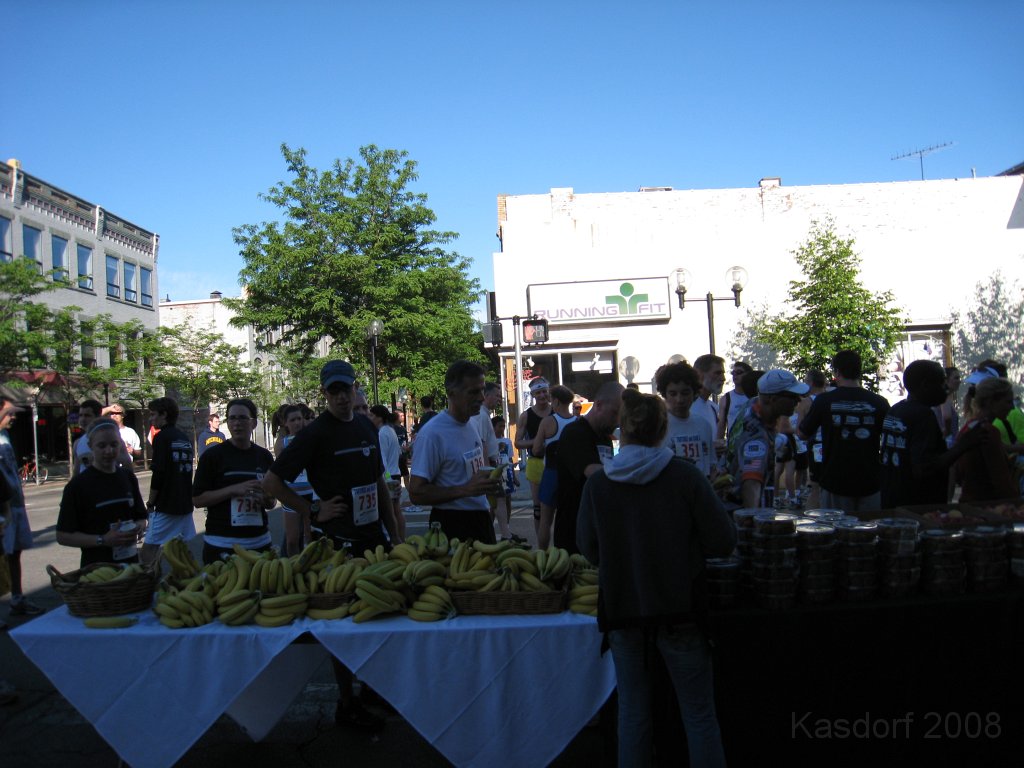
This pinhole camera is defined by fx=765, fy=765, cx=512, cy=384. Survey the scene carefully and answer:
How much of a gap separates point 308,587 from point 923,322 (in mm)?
23381

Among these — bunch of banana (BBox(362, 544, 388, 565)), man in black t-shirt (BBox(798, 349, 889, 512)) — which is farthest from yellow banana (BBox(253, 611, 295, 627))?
man in black t-shirt (BBox(798, 349, 889, 512))

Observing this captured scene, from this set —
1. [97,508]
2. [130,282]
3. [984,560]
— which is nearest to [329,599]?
[97,508]

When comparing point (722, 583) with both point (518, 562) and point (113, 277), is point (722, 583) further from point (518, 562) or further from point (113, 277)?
point (113, 277)

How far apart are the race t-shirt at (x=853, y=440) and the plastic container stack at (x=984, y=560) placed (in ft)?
7.75

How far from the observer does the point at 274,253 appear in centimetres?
2728

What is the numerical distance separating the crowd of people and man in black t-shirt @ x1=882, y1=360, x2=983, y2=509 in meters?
0.01

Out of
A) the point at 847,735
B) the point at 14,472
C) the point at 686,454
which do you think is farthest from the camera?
the point at 14,472

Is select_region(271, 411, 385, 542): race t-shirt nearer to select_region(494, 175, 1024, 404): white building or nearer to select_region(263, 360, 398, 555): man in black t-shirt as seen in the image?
select_region(263, 360, 398, 555): man in black t-shirt

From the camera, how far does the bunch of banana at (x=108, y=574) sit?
12.5 feet

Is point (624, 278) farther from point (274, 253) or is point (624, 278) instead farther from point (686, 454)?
point (686, 454)

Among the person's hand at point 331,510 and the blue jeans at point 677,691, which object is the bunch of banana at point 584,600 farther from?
the person's hand at point 331,510

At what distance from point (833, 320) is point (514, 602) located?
18.6 m

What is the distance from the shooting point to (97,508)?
17.5 feet

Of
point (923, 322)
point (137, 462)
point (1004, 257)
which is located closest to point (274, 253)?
point (137, 462)
